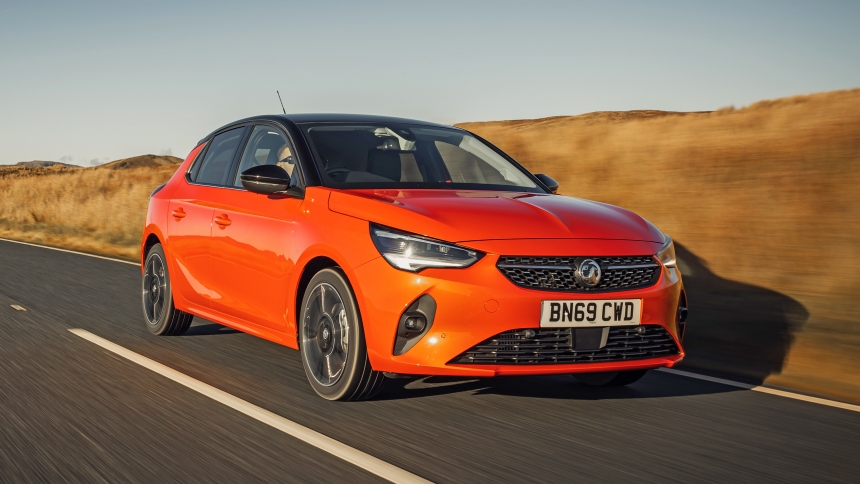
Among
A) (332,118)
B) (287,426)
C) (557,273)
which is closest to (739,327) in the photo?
(557,273)

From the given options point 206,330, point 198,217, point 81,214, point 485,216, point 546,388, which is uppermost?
point 485,216

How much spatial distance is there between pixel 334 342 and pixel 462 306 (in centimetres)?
101

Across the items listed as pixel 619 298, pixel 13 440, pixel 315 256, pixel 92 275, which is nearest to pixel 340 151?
pixel 315 256

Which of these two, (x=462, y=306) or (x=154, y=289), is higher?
(x=462, y=306)

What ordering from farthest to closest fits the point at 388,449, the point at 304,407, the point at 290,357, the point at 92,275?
the point at 92,275, the point at 290,357, the point at 304,407, the point at 388,449

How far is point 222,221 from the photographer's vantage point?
7016 millimetres

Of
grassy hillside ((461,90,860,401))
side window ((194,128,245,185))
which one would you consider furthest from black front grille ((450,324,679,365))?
side window ((194,128,245,185))

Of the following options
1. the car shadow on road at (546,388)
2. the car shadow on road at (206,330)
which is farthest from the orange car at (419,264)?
the car shadow on road at (206,330)

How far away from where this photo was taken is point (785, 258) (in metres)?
10.2

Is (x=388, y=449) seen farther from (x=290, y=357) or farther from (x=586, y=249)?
(x=290, y=357)

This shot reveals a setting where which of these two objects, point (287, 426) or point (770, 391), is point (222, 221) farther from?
point (770, 391)

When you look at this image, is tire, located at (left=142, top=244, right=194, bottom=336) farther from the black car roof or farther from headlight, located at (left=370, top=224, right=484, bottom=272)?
headlight, located at (left=370, top=224, right=484, bottom=272)

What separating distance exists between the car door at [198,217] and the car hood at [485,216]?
5.91ft

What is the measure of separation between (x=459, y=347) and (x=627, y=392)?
156cm
